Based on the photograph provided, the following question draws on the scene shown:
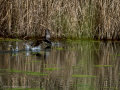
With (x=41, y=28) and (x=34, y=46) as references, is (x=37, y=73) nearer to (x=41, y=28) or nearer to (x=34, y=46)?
(x=34, y=46)

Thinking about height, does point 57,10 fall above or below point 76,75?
above

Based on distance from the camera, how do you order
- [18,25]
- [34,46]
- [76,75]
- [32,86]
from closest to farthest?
[32,86] → [76,75] → [34,46] → [18,25]

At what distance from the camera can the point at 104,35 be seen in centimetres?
1146

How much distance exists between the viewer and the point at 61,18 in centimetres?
1176

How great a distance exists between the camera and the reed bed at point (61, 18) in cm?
1124

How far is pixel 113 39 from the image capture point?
11.5 meters

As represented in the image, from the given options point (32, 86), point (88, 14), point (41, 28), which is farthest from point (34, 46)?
point (32, 86)

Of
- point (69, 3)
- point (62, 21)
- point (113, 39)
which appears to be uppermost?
point (69, 3)

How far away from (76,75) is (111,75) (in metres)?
0.54

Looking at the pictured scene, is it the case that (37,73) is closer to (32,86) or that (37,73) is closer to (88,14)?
(32,86)

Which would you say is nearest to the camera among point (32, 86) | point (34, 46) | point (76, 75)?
point (32, 86)

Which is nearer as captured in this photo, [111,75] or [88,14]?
[111,75]

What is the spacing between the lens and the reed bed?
36.9 ft

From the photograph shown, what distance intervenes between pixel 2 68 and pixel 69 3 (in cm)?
710
